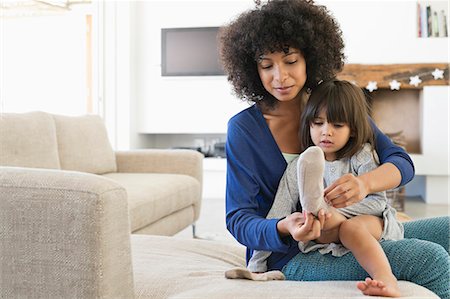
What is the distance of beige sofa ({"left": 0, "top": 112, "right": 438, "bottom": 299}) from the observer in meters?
1.14

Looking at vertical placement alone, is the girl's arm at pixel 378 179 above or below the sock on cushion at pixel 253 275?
above

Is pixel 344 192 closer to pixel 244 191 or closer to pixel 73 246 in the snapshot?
pixel 244 191

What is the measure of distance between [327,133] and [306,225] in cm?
34

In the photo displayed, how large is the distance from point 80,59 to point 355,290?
4.82 m

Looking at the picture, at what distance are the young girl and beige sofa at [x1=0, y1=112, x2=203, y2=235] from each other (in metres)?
1.40

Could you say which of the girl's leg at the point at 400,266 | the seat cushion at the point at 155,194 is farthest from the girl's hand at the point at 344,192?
the seat cushion at the point at 155,194

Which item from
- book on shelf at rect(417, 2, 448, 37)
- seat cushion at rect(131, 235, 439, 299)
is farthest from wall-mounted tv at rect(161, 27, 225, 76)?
seat cushion at rect(131, 235, 439, 299)

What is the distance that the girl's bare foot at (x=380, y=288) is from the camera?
3.78 ft

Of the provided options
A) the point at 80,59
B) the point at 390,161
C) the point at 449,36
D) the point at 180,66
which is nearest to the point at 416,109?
the point at 449,36

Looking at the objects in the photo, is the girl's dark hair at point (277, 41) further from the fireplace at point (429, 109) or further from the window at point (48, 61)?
the fireplace at point (429, 109)

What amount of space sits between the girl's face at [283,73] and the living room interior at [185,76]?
10.3 ft

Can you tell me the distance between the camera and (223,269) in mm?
1578

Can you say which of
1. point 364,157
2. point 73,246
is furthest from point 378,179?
point 73,246

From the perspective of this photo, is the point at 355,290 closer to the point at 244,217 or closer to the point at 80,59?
the point at 244,217
